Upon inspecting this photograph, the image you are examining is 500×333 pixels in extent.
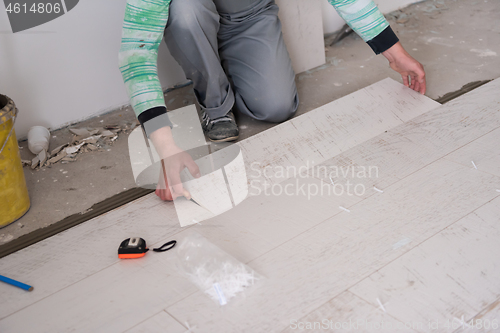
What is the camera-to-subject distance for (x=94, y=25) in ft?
7.45

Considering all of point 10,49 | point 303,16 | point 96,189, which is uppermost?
point 10,49

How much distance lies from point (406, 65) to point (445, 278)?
1.13 metres

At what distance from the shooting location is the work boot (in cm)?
206

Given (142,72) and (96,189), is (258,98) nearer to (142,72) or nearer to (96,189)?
(142,72)

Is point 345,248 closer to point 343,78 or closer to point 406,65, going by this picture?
point 406,65

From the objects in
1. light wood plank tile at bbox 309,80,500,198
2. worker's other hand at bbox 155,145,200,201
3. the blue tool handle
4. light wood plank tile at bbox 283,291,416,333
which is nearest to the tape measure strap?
worker's other hand at bbox 155,145,200,201

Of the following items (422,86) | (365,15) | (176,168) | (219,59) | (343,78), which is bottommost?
(343,78)

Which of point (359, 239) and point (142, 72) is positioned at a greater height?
point (142, 72)

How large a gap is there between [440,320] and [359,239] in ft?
1.09

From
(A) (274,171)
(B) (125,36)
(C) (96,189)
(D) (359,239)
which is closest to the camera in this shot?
(D) (359,239)

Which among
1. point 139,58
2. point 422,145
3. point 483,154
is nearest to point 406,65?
point 422,145

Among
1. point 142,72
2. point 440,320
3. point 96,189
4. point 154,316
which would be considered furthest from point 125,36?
point 440,320

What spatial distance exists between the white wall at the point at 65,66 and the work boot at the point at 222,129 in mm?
671

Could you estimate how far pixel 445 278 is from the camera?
1.11 m
